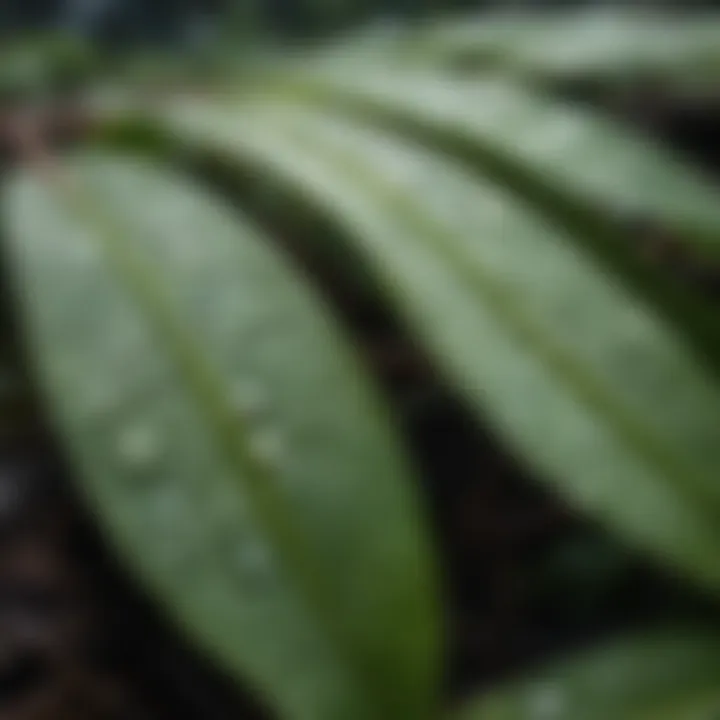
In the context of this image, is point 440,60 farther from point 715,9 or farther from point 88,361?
point 88,361

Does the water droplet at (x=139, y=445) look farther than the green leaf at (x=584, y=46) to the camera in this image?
No

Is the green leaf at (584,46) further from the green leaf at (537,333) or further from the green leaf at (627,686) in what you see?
the green leaf at (627,686)

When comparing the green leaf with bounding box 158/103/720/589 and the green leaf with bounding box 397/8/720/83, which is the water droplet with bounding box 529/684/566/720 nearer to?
the green leaf with bounding box 158/103/720/589

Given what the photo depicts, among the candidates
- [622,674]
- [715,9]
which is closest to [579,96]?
[715,9]

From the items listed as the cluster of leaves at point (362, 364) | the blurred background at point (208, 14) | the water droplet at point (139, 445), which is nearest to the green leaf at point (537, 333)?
the cluster of leaves at point (362, 364)

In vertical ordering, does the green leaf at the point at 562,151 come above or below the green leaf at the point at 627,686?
above

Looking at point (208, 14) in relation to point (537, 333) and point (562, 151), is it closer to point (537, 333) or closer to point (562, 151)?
point (562, 151)

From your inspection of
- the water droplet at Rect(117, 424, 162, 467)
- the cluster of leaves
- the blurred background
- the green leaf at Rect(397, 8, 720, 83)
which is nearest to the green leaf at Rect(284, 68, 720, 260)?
the cluster of leaves
